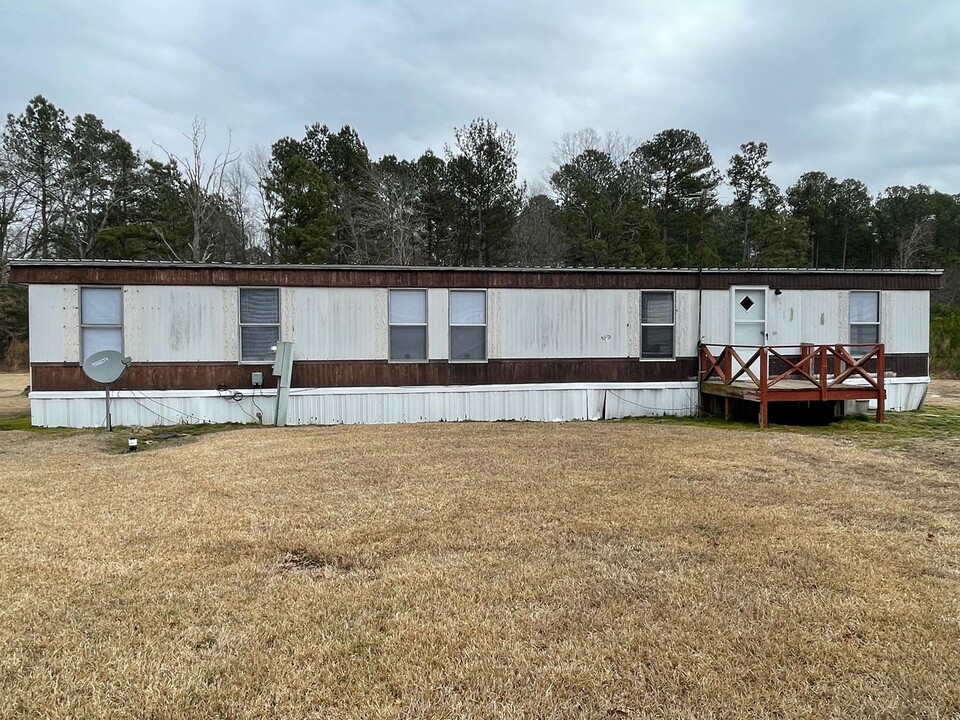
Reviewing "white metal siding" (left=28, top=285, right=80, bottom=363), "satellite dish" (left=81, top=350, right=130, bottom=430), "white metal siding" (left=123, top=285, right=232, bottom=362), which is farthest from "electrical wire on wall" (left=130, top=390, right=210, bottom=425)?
"white metal siding" (left=28, top=285, right=80, bottom=363)

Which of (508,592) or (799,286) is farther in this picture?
(799,286)

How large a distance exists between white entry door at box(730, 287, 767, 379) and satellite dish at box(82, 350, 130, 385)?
401 inches

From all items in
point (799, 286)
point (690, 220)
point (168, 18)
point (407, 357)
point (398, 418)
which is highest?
point (168, 18)

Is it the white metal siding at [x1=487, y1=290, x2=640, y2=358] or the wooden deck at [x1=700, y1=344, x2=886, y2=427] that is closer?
→ the wooden deck at [x1=700, y1=344, x2=886, y2=427]

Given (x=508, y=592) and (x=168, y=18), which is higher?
(x=168, y=18)

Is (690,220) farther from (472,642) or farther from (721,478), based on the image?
(472,642)

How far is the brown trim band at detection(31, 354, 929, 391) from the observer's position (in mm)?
10070

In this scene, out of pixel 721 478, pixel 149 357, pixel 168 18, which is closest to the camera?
pixel 721 478

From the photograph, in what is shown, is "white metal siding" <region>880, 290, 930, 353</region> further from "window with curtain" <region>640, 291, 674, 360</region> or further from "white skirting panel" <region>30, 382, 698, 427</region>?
"window with curtain" <region>640, 291, 674, 360</region>

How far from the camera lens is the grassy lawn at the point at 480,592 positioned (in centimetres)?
253

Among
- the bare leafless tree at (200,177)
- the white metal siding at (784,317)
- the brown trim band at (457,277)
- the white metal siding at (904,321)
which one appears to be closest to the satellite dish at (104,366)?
the brown trim band at (457,277)

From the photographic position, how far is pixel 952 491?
18.6ft

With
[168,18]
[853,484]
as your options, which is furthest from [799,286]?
[168,18]

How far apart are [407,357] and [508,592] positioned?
7.72m
